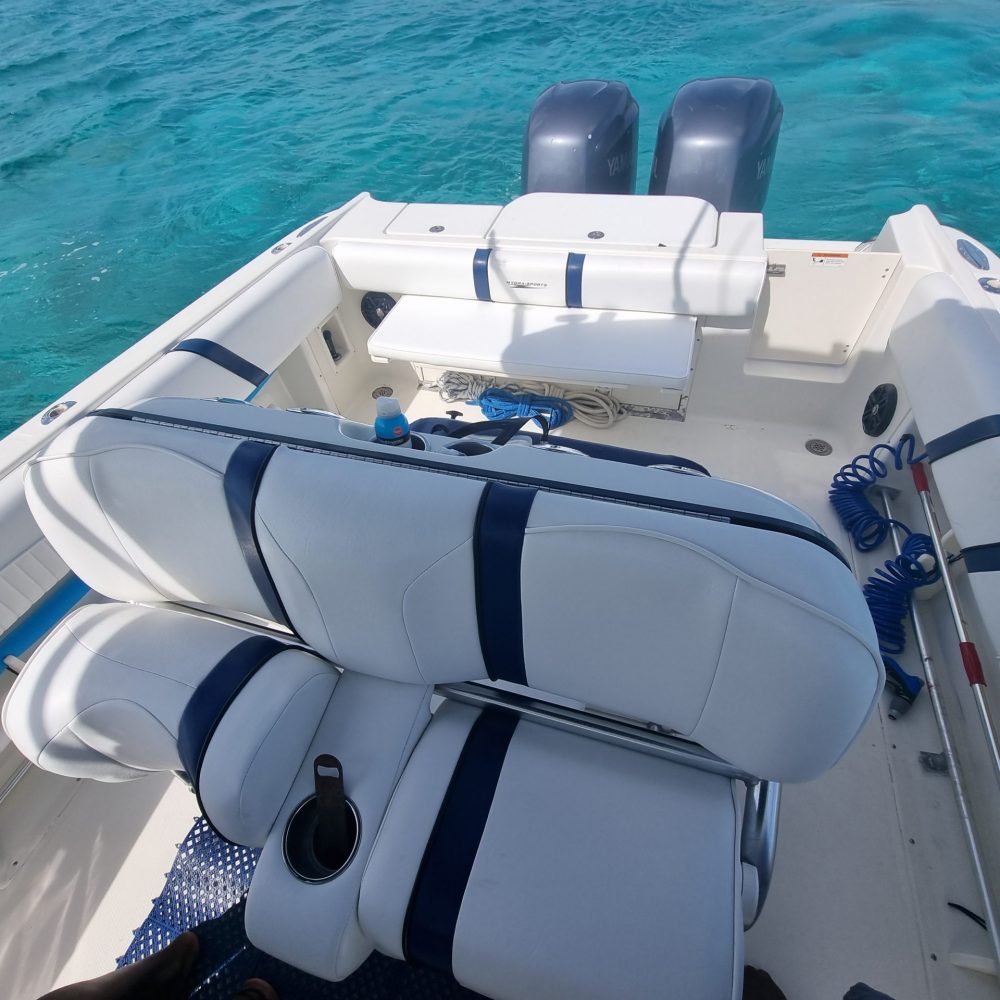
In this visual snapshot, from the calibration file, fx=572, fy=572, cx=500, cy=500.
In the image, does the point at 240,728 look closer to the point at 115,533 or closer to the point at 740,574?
the point at 115,533

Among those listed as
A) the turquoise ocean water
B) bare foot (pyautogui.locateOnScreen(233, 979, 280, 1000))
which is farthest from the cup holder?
the turquoise ocean water

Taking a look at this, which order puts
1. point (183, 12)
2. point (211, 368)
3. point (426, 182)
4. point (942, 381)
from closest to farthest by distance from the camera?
point (942, 381), point (211, 368), point (426, 182), point (183, 12)

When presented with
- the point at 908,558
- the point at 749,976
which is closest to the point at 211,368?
the point at 749,976

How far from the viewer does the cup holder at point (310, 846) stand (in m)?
1.01

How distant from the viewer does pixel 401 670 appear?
3.74 feet

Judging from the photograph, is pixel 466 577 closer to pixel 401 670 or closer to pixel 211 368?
pixel 401 670

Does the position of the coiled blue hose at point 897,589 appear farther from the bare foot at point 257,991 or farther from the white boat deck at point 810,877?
the bare foot at point 257,991

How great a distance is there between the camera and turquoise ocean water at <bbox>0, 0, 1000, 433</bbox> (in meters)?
5.14

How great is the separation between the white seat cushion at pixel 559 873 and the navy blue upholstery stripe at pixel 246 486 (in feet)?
1.70

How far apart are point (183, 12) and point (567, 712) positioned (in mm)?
13727

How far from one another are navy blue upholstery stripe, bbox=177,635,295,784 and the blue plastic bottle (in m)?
0.50

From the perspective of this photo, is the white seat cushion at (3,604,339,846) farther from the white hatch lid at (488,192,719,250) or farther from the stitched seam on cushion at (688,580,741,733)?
the white hatch lid at (488,192,719,250)

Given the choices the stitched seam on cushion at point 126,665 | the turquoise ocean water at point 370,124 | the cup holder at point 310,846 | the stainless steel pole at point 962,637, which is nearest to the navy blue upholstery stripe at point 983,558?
the stainless steel pole at point 962,637

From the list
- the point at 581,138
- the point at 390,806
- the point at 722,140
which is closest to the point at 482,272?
the point at 581,138
